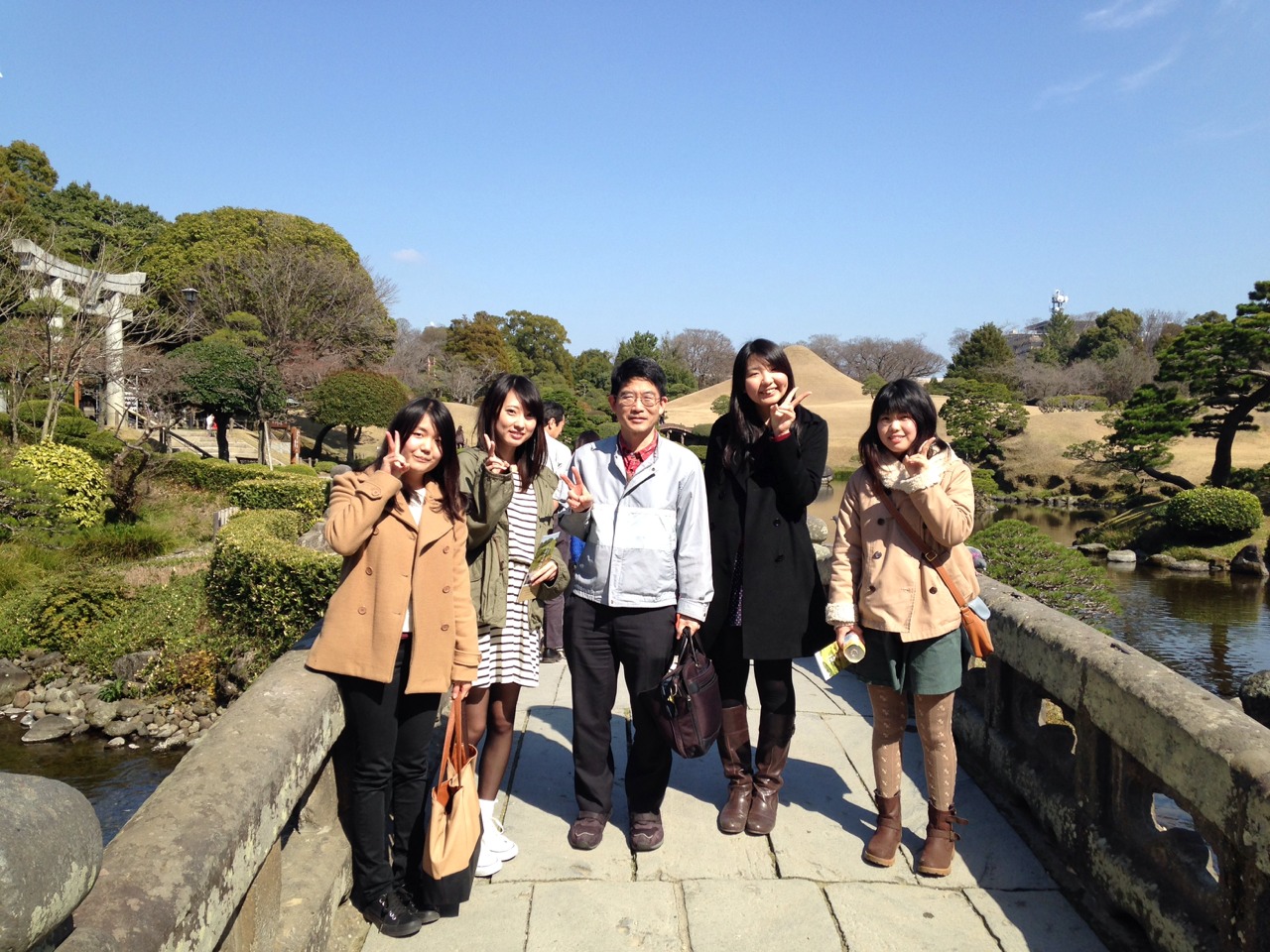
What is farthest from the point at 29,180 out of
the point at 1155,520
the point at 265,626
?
the point at 1155,520

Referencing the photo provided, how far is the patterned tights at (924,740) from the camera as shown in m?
2.88

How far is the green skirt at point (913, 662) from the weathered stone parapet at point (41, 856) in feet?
7.41

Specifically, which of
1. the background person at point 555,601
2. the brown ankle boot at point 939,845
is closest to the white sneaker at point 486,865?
the brown ankle boot at point 939,845

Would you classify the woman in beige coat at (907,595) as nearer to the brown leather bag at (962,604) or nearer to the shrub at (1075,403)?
the brown leather bag at (962,604)

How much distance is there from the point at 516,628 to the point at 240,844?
129 cm

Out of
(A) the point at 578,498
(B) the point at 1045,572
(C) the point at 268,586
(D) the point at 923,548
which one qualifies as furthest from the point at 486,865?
(B) the point at 1045,572

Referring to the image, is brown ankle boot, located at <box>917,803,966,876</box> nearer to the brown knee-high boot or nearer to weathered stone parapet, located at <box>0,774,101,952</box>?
the brown knee-high boot

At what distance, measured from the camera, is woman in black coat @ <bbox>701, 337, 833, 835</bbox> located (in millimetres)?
3023

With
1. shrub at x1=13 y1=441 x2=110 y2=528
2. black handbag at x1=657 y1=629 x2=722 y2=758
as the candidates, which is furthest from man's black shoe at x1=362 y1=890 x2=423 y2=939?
shrub at x1=13 y1=441 x2=110 y2=528

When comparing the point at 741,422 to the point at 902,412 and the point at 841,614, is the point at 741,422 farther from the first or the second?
the point at 841,614

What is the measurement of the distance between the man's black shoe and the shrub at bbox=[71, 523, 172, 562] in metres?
10.7

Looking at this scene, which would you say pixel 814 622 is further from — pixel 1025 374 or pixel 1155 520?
pixel 1025 374

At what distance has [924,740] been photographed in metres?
2.95

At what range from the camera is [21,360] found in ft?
55.4
